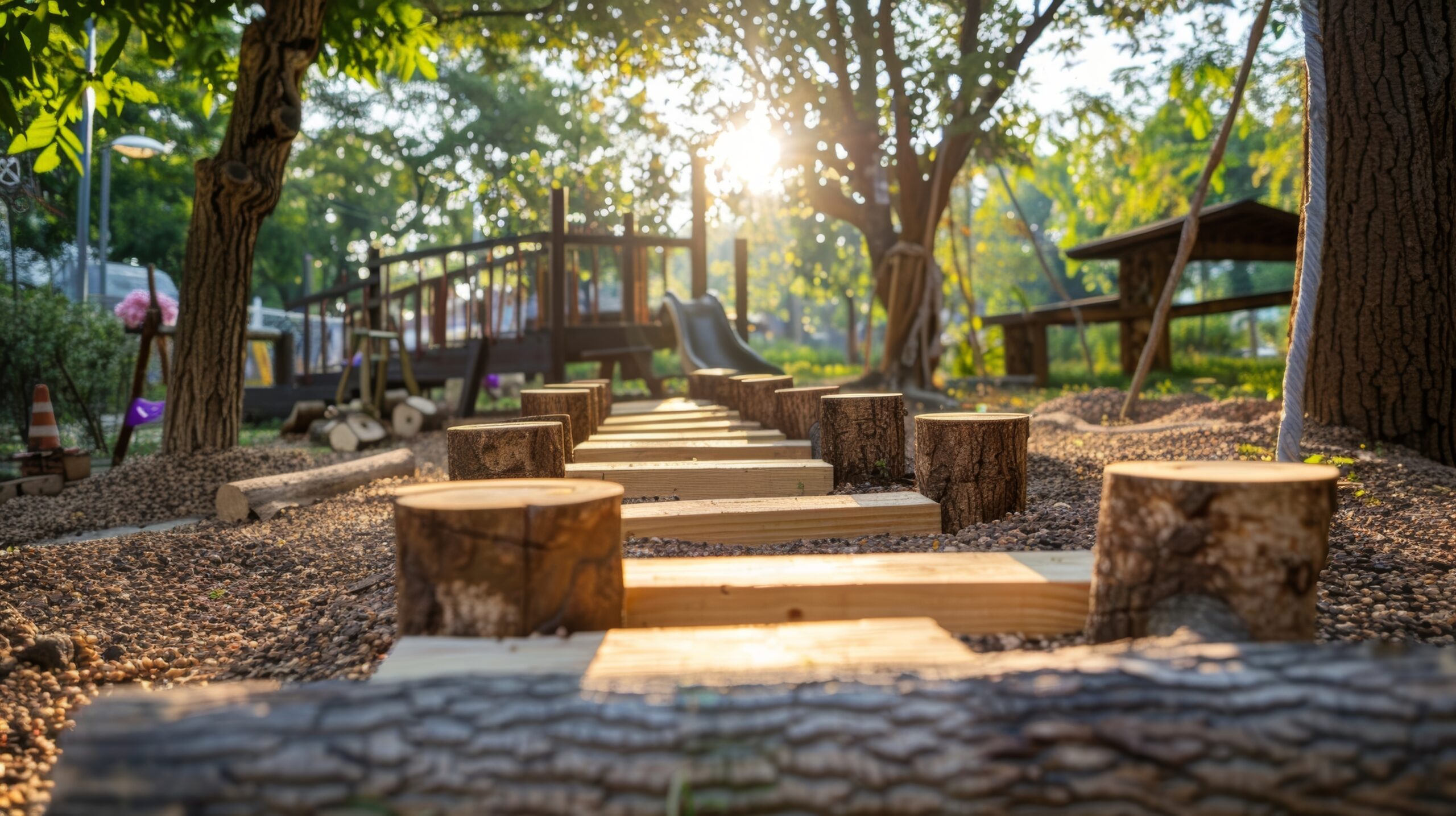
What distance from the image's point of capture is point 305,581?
3475 millimetres

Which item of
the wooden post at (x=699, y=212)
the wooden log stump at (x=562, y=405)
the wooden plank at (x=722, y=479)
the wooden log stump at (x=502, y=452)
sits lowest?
the wooden plank at (x=722, y=479)

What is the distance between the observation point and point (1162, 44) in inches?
376

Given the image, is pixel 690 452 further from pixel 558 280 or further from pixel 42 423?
pixel 558 280

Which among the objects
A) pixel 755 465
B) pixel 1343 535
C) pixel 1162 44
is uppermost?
pixel 1162 44

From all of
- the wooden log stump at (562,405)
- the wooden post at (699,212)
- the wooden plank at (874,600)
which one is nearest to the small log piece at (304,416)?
the wooden post at (699,212)

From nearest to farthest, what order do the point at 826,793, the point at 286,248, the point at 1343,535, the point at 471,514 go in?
the point at 826,793 → the point at 471,514 → the point at 1343,535 → the point at 286,248

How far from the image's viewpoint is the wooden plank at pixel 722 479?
3.43 meters

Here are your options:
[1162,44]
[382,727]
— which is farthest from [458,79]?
[382,727]

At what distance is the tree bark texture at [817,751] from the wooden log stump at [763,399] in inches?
149

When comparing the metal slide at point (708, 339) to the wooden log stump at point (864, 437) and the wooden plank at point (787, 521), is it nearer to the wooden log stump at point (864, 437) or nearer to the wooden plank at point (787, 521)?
the wooden log stump at point (864, 437)

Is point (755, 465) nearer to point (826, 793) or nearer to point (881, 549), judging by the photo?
point (881, 549)

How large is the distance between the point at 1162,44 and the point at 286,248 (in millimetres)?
25734

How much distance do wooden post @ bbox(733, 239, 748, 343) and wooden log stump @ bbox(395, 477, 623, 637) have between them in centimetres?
960

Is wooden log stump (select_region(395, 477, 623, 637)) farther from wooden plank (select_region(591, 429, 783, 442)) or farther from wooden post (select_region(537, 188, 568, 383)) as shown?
wooden post (select_region(537, 188, 568, 383))
